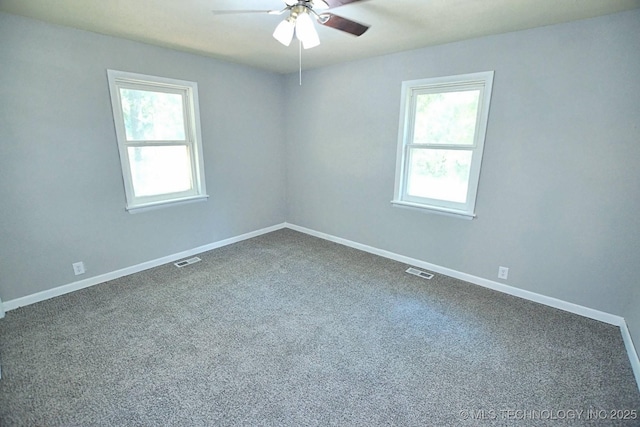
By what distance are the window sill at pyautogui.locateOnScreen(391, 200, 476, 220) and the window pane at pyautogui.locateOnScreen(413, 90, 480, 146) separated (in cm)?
71

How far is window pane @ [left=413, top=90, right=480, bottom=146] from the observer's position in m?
2.88

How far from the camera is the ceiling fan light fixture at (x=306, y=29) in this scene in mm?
1781

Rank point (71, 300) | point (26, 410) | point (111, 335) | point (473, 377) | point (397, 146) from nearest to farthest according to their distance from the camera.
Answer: point (26, 410), point (473, 377), point (111, 335), point (71, 300), point (397, 146)

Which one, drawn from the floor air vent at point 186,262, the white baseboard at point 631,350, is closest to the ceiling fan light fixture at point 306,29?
the floor air vent at point 186,262

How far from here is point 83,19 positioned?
2.31 metres

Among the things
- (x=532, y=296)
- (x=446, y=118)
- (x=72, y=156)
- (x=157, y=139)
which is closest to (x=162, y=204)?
(x=157, y=139)

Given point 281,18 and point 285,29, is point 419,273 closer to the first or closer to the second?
point 285,29

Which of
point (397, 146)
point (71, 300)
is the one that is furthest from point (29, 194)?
point (397, 146)

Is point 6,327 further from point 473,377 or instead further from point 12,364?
point 473,377

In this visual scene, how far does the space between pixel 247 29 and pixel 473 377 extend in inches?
125

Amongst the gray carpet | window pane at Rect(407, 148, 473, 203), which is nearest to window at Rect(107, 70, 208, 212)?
the gray carpet

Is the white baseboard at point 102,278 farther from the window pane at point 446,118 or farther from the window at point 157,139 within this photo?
the window pane at point 446,118

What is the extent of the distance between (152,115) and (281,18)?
1872mm

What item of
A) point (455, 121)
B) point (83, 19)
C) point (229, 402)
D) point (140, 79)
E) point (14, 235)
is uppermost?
point (83, 19)
